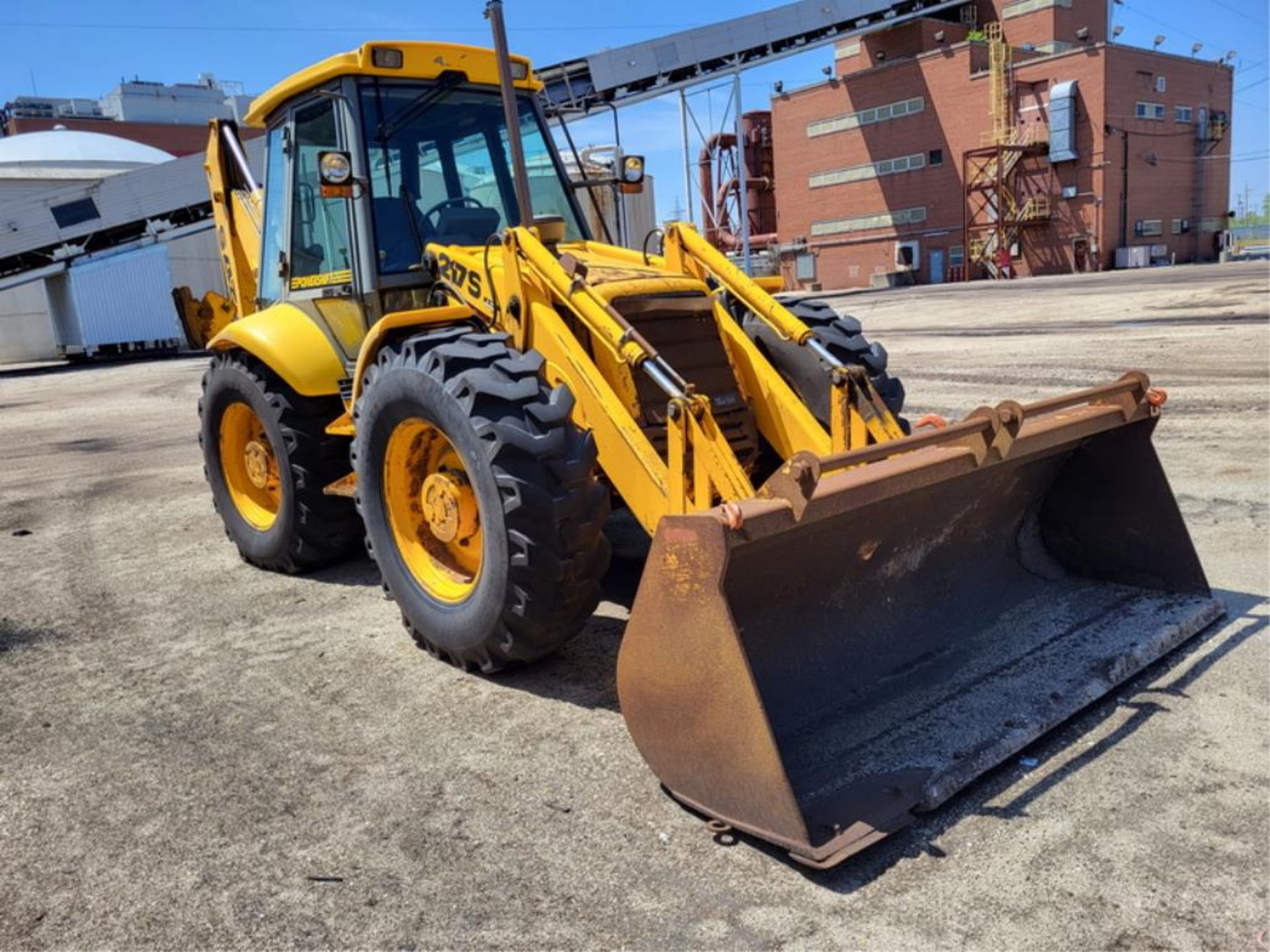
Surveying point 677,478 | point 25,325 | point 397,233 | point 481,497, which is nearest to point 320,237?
point 397,233

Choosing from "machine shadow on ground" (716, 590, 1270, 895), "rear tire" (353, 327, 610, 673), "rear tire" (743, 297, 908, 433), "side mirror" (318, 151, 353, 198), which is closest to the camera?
"machine shadow on ground" (716, 590, 1270, 895)

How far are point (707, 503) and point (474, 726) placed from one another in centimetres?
119

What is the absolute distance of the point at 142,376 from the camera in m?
21.7

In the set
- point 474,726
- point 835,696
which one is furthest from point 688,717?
point 474,726

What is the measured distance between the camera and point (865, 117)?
42.7 meters

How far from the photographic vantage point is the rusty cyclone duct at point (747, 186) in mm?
45219

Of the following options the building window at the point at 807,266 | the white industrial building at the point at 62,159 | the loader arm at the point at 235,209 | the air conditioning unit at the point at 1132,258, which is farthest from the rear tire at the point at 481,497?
the building window at the point at 807,266

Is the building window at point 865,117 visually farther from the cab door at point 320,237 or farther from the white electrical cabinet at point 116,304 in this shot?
the cab door at point 320,237

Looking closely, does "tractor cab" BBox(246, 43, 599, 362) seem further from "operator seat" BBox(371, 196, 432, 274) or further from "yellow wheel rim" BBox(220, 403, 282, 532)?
"yellow wheel rim" BBox(220, 403, 282, 532)

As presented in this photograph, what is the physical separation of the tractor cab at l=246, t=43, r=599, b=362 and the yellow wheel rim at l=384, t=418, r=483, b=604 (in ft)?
2.98

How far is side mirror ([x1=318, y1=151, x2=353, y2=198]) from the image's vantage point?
165 inches

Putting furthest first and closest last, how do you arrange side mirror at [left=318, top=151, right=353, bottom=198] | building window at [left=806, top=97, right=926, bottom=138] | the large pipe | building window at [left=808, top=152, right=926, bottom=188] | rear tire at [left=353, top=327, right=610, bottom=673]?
1. building window at [left=808, top=152, right=926, bottom=188]
2. building window at [left=806, top=97, right=926, bottom=138]
3. side mirror at [left=318, top=151, right=353, bottom=198]
4. the large pipe
5. rear tire at [left=353, top=327, right=610, bottom=673]

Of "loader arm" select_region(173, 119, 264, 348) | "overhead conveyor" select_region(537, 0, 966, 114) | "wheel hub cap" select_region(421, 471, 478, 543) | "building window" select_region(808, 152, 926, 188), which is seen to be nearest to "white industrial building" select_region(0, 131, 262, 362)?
"overhead conveyor" select_region(537, 0, 966, 114)

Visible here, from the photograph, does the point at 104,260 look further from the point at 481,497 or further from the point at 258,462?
the point at 481,497
